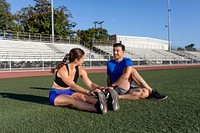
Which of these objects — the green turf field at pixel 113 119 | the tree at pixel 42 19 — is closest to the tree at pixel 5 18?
the tree at pixel 42 19

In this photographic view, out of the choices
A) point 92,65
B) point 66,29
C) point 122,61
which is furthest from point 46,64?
point 66,29

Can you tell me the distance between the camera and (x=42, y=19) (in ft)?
104

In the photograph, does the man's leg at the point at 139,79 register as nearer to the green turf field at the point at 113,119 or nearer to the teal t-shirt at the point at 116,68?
the teal t-shirt at the point at 116,68

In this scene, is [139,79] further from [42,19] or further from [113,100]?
[42,19]

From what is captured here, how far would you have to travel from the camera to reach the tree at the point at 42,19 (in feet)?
102

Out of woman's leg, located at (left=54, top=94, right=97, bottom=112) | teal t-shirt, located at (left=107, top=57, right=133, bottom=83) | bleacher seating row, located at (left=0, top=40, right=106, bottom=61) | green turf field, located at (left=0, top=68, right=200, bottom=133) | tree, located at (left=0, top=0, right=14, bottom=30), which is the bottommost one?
green turf field, located at (left=0, top=68, right=200, bottom=133)

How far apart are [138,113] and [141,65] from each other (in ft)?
67.0

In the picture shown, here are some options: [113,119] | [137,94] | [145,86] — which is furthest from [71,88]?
[145,86]

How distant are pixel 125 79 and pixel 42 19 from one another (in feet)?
97.4

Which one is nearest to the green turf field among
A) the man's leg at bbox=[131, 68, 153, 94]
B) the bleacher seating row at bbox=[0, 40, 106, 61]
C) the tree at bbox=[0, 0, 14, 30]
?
the man's leg at bbox=[131, 68, 153, 94]

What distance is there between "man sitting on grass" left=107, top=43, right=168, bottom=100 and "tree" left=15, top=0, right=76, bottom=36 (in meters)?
27.7

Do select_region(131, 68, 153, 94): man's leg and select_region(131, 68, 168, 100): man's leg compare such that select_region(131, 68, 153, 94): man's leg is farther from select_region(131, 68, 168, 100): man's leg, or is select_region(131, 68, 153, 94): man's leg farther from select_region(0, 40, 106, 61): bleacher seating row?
select_region(0, 40, 106, 61): bleacher seating row

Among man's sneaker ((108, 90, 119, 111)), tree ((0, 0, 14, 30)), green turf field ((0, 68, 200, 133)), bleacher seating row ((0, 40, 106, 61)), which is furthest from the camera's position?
tree ((0, 0, 14, 30))

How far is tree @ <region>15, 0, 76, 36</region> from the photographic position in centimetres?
3098
